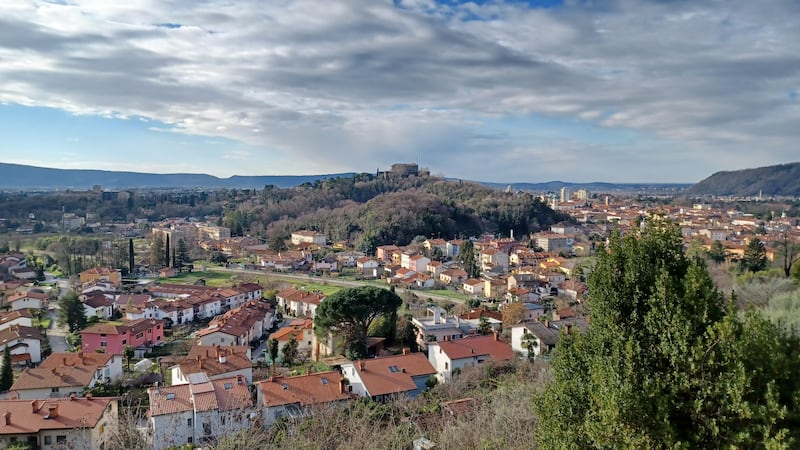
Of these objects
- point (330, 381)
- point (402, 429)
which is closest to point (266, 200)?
point (330, 381)

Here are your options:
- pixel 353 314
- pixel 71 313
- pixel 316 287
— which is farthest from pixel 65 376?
pixel 316 287

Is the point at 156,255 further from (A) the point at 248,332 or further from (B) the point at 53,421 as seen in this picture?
(B) the point at 53,421

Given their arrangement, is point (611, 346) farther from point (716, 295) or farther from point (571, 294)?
point (571, 294)

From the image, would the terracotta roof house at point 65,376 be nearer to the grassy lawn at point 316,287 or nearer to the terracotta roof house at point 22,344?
the terracotta roof house at point 22,344

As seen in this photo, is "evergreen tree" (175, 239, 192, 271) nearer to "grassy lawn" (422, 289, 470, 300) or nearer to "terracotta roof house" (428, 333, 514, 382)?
"grassy lawn" (422, 289, 470, 300)

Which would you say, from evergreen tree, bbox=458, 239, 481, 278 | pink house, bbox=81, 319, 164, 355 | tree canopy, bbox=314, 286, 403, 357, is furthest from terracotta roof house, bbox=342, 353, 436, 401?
evergreen tree, bbox=458, 239, 481, 278
